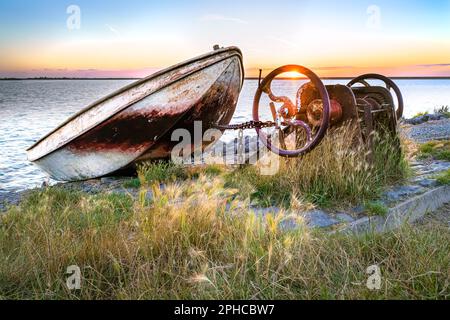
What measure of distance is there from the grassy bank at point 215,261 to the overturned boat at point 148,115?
11.7ft

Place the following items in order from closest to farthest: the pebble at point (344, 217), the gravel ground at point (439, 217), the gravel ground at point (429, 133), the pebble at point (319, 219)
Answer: the pebble at point (319, 219)
the pebble at point (344, 217)
the gravel ground at point (439, 217)
the gravel ground at point (429, 133)

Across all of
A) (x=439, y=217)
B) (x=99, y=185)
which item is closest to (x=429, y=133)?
(x=439, y=217)

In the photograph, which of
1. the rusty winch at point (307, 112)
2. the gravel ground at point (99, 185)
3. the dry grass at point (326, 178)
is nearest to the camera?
the dry grass at point (326, 178)

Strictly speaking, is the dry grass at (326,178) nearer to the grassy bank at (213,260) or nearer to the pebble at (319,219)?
the pebble at (319,219)

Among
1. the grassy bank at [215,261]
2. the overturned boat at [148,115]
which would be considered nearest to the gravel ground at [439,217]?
the grassy bank at [215,261]

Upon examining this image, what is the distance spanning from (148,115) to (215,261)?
428cm

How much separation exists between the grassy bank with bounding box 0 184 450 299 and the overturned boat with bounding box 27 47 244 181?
11.7 feet

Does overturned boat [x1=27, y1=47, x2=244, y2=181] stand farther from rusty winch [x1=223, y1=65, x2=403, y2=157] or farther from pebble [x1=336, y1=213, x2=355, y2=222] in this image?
pebble [x1=336, y1=213, x2=355, y2=222]

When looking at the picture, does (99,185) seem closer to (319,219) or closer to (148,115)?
(148,115)

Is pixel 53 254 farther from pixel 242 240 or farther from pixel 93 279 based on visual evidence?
pixel 242 240

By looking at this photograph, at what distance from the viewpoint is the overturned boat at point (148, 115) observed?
699 centimetres

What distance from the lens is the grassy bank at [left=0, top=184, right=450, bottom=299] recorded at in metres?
2.80

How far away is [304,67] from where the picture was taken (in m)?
4.94
